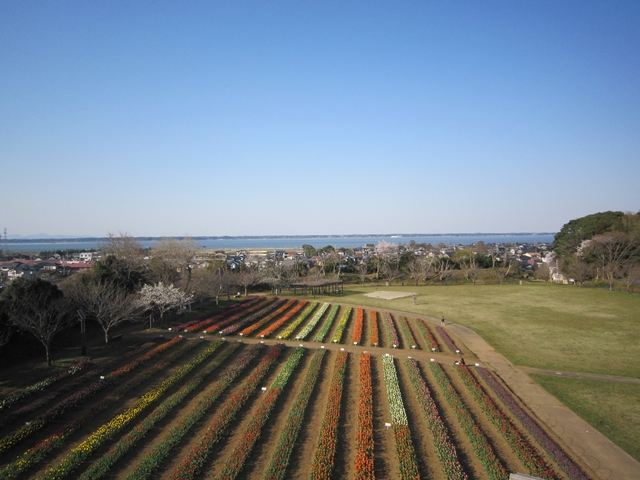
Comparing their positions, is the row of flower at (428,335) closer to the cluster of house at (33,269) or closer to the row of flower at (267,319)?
the row of flower at (267,319)

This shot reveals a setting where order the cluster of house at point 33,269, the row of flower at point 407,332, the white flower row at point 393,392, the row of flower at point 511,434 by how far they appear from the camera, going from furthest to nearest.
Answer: the cluster of house at point 33,269, the row of flower at point 407,332, the white flower row at point 393,392, the row of flower at point 511,434

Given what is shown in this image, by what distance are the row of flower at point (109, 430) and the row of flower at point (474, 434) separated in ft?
43.6

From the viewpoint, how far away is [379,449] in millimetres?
12977

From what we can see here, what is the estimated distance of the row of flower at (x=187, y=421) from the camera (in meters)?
11.2

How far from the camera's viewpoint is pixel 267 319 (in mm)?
31484

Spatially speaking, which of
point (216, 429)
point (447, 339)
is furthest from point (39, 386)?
point (447, 339)

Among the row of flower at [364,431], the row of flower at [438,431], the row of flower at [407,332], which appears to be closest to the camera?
the row of flower at [364,431]

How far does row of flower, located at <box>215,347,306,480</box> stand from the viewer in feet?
36.8

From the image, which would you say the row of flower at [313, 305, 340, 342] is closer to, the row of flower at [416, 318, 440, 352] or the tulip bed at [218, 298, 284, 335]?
the tulip bed at [218, 298, 284, 335]

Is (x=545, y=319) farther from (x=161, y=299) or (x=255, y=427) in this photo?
(x=161, y=299)

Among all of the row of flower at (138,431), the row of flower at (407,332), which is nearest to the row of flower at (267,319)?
the row of flower at (138,431)

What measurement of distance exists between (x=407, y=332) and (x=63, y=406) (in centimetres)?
2262

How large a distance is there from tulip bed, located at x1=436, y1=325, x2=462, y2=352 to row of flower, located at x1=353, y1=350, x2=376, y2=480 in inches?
324

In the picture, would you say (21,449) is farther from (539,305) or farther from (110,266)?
(539,305)
